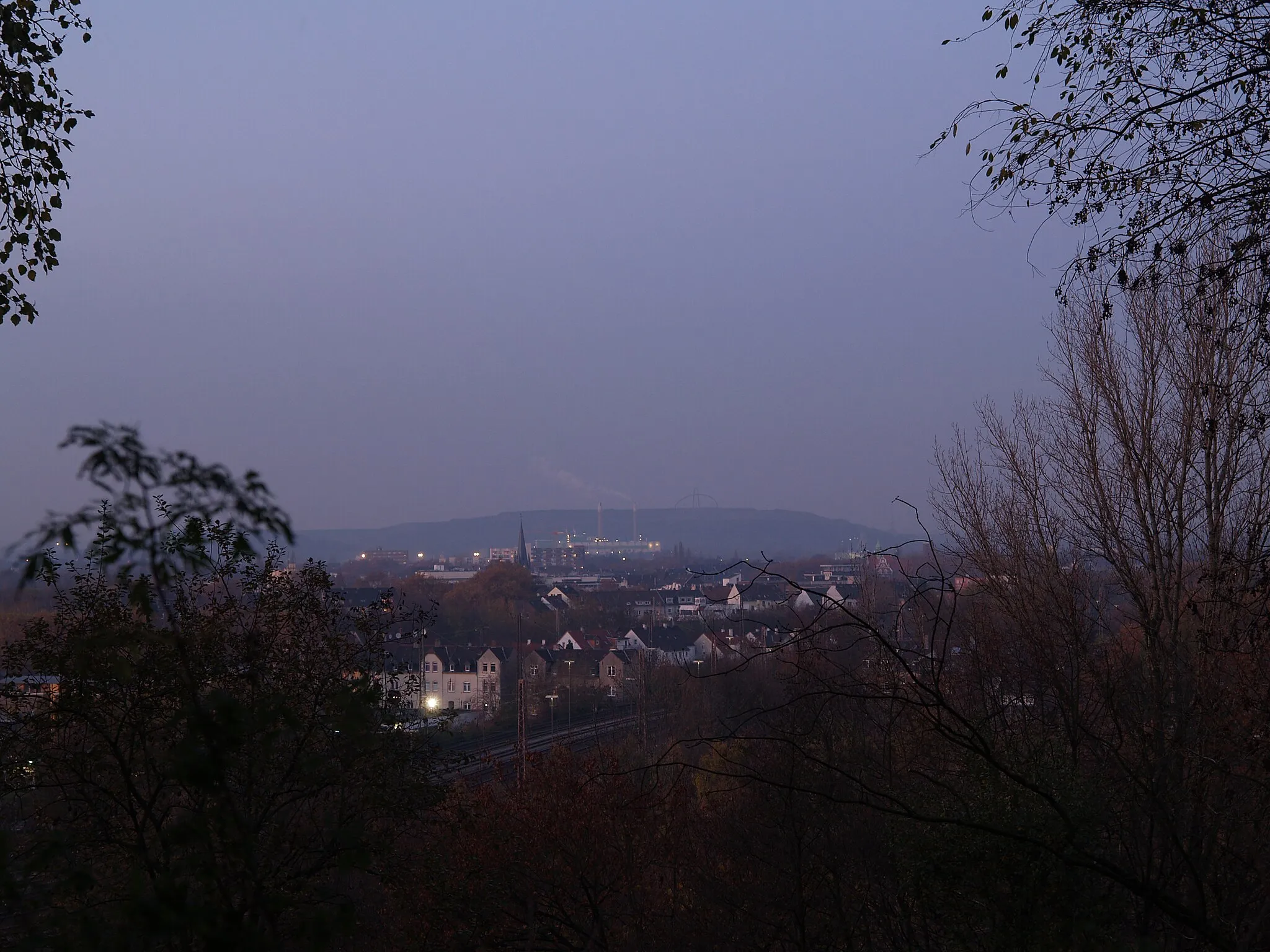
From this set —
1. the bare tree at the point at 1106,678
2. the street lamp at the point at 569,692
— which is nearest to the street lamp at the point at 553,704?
the street lamp at the point at 569,692

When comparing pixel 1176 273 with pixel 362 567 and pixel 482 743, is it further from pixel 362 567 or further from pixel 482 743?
pixel 362 567

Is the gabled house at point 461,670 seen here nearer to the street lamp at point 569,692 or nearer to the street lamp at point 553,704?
the street lamp at point 569,692

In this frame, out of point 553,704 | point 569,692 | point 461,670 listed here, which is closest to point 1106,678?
point 553,704

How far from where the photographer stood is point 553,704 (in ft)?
123

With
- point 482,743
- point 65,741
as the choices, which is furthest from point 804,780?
point 482,743

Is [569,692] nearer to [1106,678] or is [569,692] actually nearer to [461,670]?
[461,670]

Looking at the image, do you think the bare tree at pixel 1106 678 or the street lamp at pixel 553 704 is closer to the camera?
the bare tree at pixel 1106 678

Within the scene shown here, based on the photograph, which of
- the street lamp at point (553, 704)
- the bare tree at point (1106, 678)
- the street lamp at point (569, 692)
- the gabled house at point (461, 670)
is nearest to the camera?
the bare tree at point (1106, 678)

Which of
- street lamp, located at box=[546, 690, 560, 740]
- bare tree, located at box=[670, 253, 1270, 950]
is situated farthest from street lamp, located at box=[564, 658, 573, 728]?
bare tree, located at box=[670, 253, 1270, 950]

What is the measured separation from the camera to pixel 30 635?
304 inches

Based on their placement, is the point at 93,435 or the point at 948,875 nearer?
the point at 93,435

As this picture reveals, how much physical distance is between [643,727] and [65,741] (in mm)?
22875

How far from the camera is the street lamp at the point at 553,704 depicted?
33.3 metres

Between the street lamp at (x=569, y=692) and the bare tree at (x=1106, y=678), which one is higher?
the bare tree at (x=1106, y=678)
